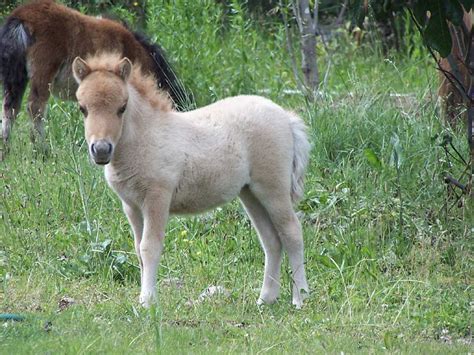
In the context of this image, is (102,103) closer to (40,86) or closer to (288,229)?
(288,229)

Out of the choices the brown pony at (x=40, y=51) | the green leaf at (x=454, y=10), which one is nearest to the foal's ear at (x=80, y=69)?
the green leaf at (x=454, y=10)

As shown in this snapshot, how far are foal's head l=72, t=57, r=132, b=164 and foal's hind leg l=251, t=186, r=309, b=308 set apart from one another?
1107 mm

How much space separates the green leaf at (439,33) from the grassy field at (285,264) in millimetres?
1668

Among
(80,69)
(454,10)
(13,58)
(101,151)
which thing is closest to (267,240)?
(101,151)

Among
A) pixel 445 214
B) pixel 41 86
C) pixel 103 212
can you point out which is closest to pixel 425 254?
pixel 445 214

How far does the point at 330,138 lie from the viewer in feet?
30.7

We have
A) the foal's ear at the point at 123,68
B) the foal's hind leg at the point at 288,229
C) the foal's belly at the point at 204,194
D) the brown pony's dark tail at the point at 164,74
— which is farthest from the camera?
the brown pony's dark tail at the point at 164,74

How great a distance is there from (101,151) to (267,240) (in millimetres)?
1478

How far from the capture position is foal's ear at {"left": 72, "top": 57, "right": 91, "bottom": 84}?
6.12 m

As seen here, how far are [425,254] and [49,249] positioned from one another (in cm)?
288

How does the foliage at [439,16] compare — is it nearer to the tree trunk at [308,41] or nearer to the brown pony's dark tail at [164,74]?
the tree trunk at [308,41]

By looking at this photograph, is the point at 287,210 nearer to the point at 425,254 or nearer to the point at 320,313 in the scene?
the point at 320,313

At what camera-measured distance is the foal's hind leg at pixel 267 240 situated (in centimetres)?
673

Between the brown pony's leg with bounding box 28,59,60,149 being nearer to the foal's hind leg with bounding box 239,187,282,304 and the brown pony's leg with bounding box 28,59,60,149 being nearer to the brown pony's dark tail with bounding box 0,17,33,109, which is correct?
the brown pony's dark tail with bounding box 0,17,33,109
